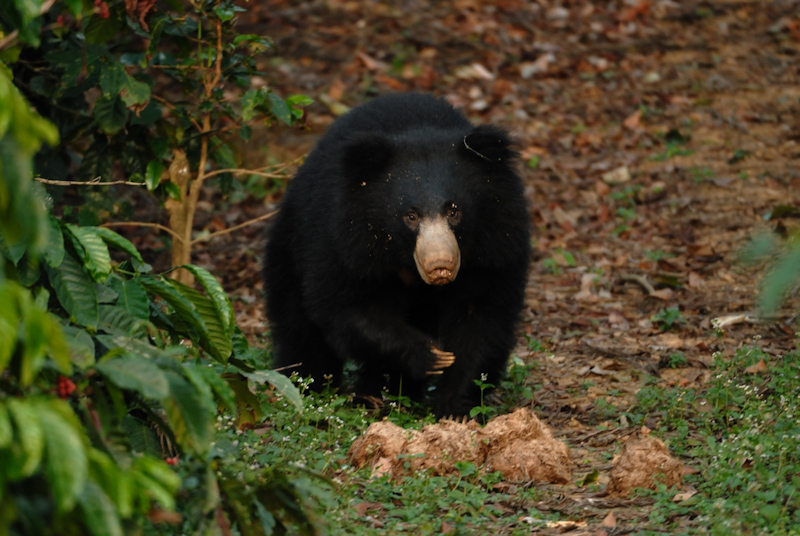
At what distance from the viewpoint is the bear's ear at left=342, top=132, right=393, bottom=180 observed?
421 centimetres

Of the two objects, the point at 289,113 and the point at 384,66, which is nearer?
the point at 289,113

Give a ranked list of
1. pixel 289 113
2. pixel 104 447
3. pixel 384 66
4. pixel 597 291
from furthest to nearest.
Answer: pixel 384 66
pixel 597 291
pixel 289 113
pixel 104 447

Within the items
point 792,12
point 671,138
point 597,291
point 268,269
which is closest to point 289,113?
point 268,269

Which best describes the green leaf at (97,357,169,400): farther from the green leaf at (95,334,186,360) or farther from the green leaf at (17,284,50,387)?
the green leaf at (17,284,50,387)

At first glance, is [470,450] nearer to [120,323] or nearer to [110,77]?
[120,323]

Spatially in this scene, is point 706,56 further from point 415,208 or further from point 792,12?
point 415,208

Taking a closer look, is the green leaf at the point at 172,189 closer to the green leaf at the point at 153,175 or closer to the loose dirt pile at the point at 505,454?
the green leaf at the point at 153,175

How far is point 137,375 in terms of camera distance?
2.13 meters

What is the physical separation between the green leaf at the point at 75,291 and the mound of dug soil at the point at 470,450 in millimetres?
1131

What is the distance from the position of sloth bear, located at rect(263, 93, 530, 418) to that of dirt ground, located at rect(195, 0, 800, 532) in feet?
1.66

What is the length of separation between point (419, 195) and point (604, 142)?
15.4 feet

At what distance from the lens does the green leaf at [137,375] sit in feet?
6.83

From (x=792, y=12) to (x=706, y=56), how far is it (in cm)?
141

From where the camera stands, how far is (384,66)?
375 inches
